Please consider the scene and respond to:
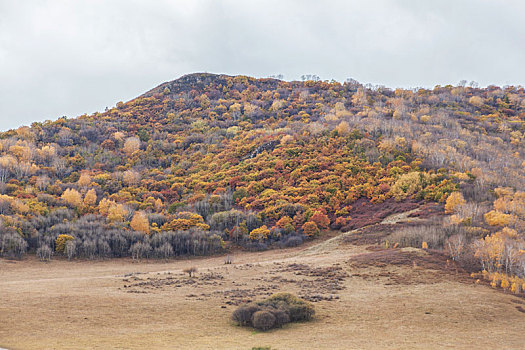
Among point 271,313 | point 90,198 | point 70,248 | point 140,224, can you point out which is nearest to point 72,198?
point 90,198

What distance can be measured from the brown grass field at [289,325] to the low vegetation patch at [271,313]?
71 cm

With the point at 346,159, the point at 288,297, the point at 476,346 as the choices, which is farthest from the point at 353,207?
the point at 476,346

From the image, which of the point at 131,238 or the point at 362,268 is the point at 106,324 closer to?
the point at 362,268

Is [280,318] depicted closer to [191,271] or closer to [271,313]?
[271,313]

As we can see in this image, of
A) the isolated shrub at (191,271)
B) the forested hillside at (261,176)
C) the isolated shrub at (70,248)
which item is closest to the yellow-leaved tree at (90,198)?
the forested hillside at (261,176)

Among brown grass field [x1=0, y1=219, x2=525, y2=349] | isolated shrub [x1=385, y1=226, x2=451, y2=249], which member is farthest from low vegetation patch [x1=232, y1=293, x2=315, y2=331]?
isolated shrub [x1=385, y1=226, x2=451, y2=249]

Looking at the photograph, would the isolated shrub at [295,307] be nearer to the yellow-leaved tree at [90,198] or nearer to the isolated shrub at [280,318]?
the isolated shrub at [280,318]

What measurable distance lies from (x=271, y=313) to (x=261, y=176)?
232 feet

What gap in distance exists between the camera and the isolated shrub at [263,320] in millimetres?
25250

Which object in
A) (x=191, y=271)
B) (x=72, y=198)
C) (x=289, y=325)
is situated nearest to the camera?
(x=289, y=325)

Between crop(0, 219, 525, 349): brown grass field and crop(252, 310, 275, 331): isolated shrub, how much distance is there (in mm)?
660

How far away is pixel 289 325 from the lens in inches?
1035

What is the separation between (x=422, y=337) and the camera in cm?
2280

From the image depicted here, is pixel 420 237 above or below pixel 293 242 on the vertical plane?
above
